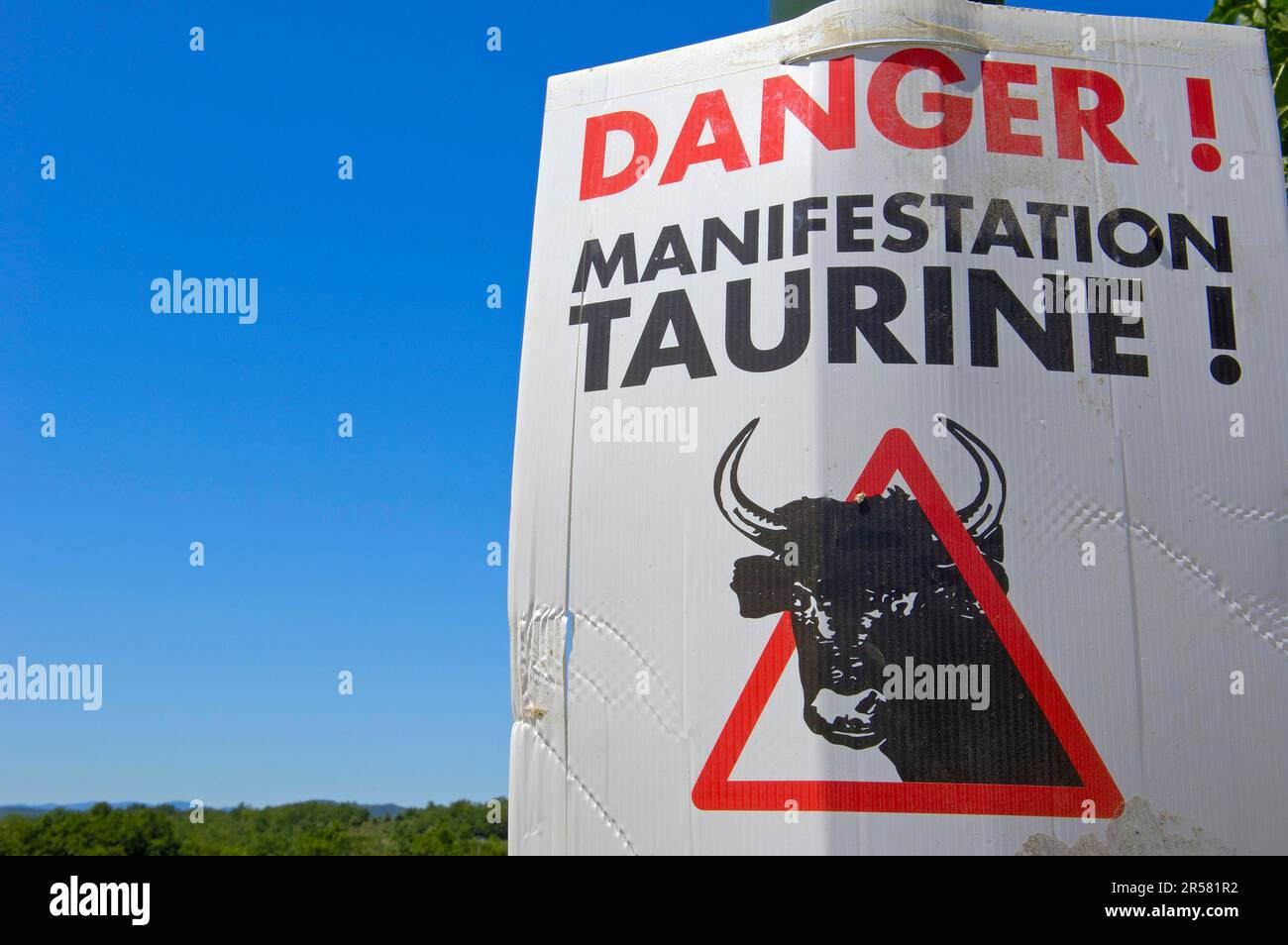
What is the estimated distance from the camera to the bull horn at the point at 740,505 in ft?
13.3

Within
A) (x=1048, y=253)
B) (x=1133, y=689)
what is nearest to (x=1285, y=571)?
(x=1133, y=689)

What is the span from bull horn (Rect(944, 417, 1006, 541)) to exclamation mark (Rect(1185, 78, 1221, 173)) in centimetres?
147

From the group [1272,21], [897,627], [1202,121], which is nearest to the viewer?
[897,627]

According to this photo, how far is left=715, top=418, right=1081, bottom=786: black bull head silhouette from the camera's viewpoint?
383cm

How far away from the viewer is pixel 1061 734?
3842 millimetres

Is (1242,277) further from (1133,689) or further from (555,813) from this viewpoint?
(555,813)

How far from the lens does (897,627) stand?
155 inches

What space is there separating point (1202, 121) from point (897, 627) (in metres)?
2.32

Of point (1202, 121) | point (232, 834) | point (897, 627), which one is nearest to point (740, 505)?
point (897, 627)

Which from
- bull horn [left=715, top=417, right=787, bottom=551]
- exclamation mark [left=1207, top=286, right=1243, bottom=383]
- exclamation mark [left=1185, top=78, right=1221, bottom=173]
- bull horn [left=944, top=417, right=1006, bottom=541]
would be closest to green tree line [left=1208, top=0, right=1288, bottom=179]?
exclamation mark [left=1185, top=78, right=1221, bottom=173]

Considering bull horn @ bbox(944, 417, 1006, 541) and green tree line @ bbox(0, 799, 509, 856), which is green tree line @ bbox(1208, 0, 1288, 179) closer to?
bull horn @ bbox(944, 417, 1006, 541)

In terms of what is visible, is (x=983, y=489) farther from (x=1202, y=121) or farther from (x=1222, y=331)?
(x=1202, y=121)

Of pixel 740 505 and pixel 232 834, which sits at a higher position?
pixel 740 505

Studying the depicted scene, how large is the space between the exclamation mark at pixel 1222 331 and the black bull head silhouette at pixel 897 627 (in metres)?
0.92
